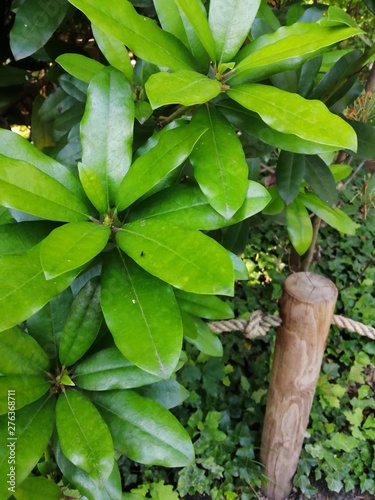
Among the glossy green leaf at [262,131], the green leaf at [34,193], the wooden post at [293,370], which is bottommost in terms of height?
the wooden post at [293,370]

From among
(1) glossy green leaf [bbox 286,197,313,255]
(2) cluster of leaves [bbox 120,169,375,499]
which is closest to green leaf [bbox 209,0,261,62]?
(1) glossy green leaf [bbox 286,197,313,255]

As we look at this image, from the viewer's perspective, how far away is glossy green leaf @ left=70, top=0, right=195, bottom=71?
0.60 meters

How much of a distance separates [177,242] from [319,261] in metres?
2.41

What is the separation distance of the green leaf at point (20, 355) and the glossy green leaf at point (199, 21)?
51 centimetres

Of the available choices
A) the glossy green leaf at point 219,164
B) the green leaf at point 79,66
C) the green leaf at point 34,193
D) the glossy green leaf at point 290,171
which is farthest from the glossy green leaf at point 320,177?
the green leaf at point 34,193

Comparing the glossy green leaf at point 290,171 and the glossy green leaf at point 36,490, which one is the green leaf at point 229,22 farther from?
the glossy green leaf at point 36,490

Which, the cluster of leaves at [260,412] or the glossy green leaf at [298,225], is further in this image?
the cluster of leaves at [260,412]

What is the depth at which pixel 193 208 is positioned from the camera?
0.68 meters

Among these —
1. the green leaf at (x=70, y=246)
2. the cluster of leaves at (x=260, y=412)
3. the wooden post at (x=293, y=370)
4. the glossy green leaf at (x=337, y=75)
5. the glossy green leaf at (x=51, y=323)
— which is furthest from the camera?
the cluster of leaves at (x=260, y=412)

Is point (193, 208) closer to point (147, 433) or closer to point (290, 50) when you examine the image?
point (290, 50)

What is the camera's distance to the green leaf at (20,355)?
2.28 ft

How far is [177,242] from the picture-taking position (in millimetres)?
602

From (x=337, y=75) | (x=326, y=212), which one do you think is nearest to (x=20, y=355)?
(x=337, y=75)

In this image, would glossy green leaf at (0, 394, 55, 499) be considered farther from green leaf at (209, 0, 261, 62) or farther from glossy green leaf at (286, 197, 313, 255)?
glossy green leaf at (286, 197, 313, 255)
